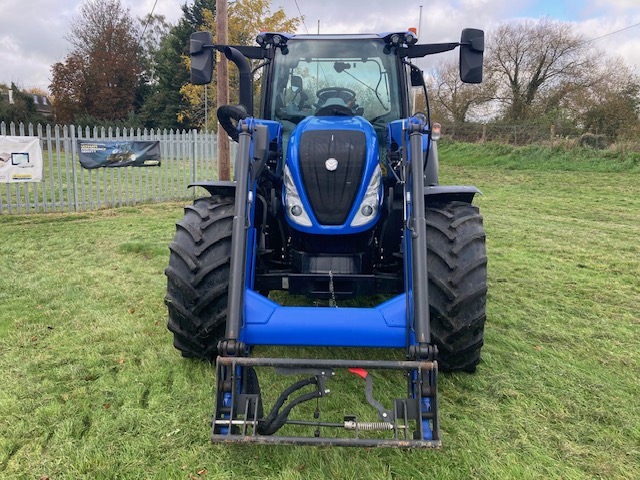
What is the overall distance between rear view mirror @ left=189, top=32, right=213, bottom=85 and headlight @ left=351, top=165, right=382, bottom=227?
4.78 feet

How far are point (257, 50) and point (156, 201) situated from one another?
816cm

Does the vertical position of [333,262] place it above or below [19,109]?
below

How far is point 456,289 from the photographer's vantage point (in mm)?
2889

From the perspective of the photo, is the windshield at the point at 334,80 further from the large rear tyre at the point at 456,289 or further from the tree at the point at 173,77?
the tree at the point at 173,77

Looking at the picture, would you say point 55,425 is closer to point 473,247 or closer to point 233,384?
point 233,384

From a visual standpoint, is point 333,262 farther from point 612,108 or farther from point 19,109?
point 19,109

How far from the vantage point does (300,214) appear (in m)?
3.12

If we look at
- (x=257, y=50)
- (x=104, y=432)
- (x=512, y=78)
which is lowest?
(x=104, y=432)

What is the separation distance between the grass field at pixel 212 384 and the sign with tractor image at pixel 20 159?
354cm

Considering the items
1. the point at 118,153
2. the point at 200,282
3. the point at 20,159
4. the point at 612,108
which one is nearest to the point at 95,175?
the point at 118,153

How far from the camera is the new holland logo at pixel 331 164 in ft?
9.99

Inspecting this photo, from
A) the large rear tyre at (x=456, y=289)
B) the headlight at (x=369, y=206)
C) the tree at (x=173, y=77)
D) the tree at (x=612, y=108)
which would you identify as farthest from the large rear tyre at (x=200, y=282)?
the tree at (x=173, y=77)

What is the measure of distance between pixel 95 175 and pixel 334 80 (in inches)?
317

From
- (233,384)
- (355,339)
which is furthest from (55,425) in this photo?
(355,339)
